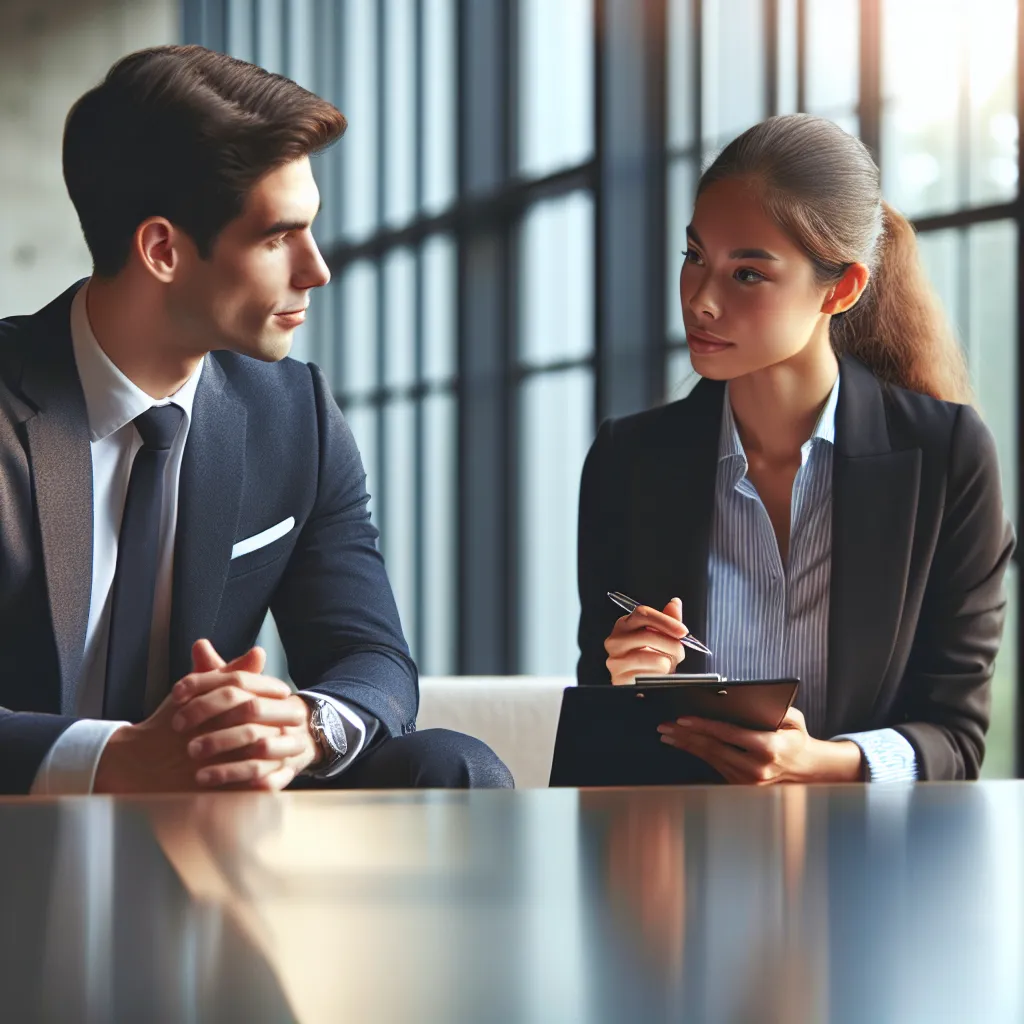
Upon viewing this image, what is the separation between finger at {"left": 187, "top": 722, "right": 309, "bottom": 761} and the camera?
4.12 feet

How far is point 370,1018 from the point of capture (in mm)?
437

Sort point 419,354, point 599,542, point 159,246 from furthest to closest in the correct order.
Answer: point 419,354
point 599,542
point 159,246

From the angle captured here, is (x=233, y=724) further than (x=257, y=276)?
No

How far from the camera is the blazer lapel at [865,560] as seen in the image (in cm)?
171

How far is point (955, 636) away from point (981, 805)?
928mm

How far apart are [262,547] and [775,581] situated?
2.23 feet

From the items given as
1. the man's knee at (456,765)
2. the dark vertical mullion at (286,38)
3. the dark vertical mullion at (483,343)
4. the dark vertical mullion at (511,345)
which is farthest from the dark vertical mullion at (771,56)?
the dark vertical mullion at (286,38)

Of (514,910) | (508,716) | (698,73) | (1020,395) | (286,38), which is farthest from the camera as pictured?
(286,38)

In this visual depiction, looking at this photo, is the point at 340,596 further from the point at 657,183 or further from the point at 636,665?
the point at 657,183

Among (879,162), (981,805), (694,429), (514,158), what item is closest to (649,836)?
(981,805)

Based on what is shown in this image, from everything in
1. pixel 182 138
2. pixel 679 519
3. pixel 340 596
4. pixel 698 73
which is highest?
pixel 698 73

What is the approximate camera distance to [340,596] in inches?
68.6

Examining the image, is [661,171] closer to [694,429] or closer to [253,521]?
[694,429]

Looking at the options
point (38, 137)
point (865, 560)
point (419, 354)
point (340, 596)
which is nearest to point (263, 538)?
point (340, 596)
